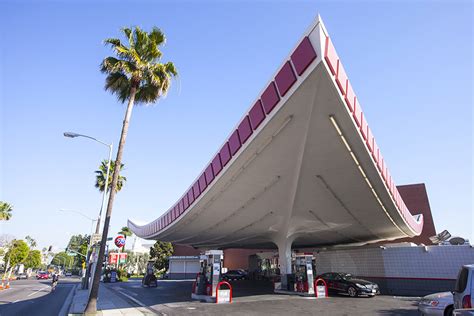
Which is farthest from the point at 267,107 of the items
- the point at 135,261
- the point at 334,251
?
the point at 135,261

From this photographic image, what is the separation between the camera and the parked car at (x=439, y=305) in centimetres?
998

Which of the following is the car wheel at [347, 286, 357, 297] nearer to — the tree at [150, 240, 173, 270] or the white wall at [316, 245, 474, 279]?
the white wall at [316, 245, 474, 279]

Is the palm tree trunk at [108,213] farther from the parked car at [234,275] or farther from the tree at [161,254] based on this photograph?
the tree at [161,254]

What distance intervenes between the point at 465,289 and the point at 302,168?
982cm

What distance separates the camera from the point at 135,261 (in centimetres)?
10831

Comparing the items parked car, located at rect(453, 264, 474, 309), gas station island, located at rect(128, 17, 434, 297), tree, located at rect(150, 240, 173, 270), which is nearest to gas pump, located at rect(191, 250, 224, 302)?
gas station island, located at rect(128, 17, 434, 297)

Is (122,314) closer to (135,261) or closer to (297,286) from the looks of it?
(297,286)

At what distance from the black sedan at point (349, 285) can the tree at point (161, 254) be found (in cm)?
5165

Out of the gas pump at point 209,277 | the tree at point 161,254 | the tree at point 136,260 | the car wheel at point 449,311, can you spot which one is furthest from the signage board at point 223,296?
the tree at point 136,260

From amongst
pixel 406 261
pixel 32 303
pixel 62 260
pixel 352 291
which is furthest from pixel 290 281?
pixel 62 260

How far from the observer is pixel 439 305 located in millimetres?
10094

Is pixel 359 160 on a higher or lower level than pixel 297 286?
higher

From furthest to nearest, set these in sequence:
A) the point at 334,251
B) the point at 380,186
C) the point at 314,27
Result: the point at 334,251 → the point at 380,186 → the point at 314,27

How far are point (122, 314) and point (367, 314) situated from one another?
10829 mm
